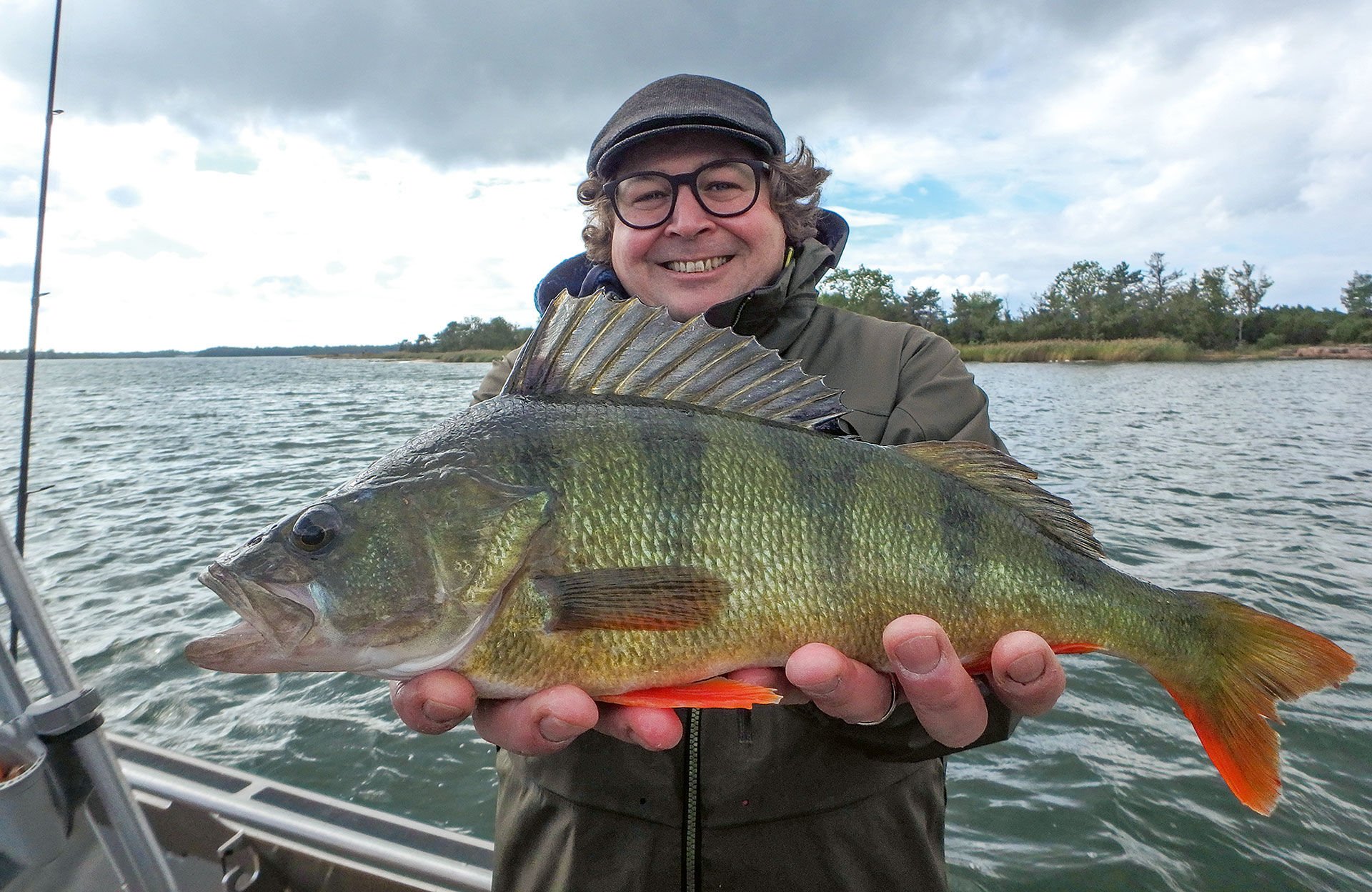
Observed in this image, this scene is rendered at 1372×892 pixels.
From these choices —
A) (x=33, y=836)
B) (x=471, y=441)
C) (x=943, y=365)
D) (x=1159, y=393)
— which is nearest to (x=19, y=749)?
(x=33, y=836)

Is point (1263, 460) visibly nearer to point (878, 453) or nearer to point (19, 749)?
point (878, 453)

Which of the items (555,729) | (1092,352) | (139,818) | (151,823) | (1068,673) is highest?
(555,729)

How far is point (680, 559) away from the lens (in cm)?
181

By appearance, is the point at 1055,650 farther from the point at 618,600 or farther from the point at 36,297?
the point at 36,297

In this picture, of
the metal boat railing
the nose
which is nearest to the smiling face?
the nose

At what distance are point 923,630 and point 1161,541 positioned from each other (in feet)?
32.1

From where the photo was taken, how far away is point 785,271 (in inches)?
104

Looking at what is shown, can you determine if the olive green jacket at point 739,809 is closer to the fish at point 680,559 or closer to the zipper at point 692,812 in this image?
the zipper at point 692,812

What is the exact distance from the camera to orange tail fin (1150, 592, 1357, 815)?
6.55 ft

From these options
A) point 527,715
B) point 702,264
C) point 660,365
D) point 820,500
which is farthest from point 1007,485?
point 527,715

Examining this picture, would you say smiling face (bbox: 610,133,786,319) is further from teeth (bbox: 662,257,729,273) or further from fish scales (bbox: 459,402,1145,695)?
fish scales (bbox: 459,402,1145,695)

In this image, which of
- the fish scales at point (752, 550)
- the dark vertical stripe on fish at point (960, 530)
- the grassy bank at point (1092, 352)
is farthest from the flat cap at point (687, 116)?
the grassy bank at point (1092, 352)

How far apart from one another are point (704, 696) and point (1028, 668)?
778 millimetres

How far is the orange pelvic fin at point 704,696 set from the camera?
1.69 metres
